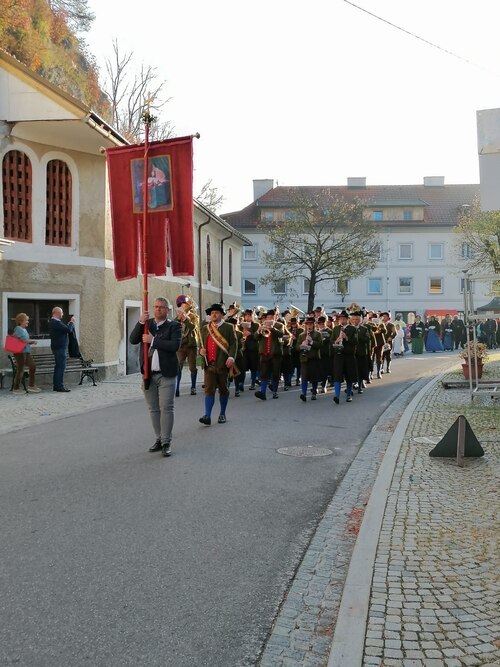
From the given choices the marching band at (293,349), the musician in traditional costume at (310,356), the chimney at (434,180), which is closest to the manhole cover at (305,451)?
the marching band at (293,349)

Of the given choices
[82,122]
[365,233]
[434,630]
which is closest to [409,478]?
[434,630]

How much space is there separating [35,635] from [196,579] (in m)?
1.10

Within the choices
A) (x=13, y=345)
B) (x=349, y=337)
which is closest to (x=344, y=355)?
(x=349, y=337)

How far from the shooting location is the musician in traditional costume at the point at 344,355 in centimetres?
1348

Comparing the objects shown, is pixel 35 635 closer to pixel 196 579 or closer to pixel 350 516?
pixel 196 579

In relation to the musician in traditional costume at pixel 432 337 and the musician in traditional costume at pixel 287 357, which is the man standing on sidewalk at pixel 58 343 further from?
the musician in traditional costume at pixel 432 337

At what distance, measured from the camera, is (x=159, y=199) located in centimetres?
932

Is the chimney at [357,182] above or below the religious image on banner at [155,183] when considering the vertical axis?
above

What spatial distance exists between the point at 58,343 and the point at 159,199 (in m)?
7.58

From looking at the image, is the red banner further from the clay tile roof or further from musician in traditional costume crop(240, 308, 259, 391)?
the clay tile roof

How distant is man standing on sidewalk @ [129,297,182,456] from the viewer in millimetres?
8273

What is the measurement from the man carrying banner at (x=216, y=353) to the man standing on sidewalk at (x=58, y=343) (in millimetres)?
6373

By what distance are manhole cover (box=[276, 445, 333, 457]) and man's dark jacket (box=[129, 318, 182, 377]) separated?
1651 mm

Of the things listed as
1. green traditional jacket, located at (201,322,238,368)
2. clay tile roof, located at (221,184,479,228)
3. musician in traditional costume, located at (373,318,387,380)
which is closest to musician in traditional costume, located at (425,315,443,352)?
musician in traditional costume, located at (373,318,387,380)
